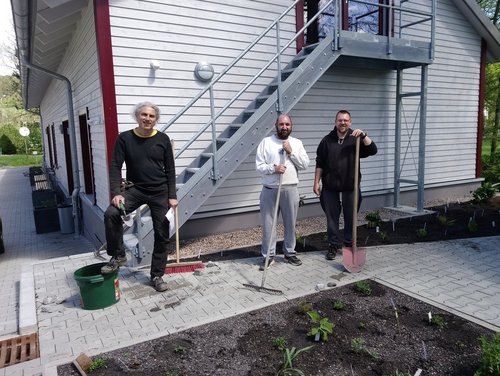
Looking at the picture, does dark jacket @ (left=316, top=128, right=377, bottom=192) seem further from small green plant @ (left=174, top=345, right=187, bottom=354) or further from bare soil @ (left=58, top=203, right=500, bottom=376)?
small green plant @ (left=174, top=345, right=187, bottom=354)

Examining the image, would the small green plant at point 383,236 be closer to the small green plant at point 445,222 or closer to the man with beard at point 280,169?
the small green plant at point 445,222

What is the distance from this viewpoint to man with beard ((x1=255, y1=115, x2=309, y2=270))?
15.1 feet

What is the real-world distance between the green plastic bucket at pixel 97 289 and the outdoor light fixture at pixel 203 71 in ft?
11.4

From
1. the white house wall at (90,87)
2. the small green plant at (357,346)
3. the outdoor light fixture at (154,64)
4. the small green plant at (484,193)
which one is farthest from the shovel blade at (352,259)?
the small green plant at (484,193)

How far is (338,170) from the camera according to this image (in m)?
5.03

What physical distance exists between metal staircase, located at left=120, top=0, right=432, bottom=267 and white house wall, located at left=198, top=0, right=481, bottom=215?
1.16m

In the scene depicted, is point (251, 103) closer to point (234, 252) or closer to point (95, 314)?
point (234, 252)

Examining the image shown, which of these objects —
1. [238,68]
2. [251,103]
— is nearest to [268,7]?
[238,68]

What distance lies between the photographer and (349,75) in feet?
26.2

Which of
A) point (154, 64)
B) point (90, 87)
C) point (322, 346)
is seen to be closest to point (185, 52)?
point (154, 64)

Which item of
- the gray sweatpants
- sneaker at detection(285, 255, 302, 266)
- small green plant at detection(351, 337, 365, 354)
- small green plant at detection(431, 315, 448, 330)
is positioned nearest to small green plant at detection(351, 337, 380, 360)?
small green plant at detection(351, 337, 365, 354)

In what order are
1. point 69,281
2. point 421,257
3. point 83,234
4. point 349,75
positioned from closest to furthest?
point 69,281 < point 421,257 < point 349,75 < point 83,234

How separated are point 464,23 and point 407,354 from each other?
363 inches

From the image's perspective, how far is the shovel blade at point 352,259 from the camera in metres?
4.76
